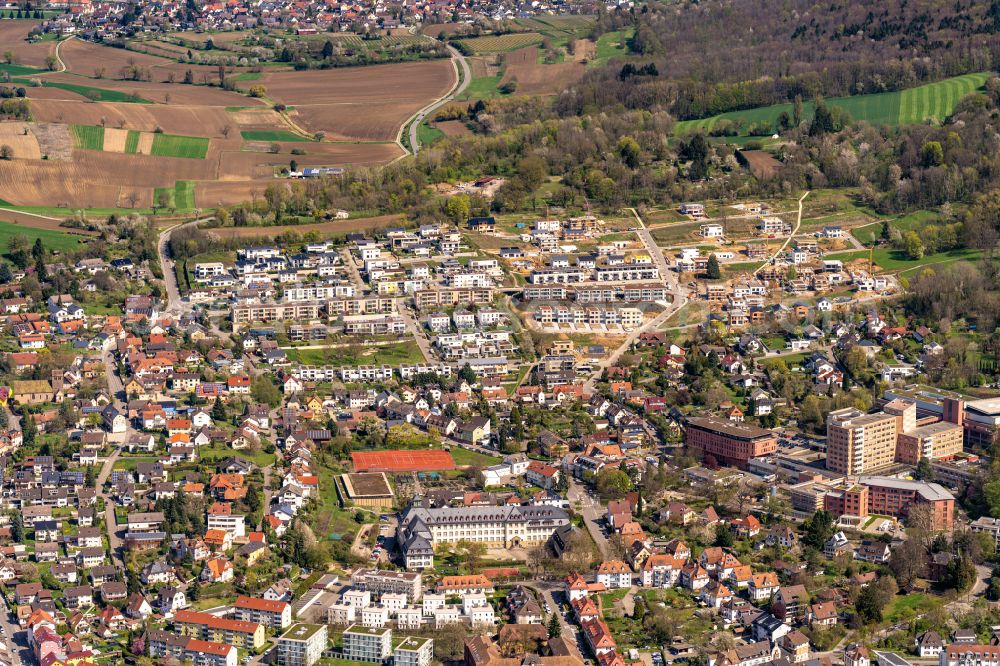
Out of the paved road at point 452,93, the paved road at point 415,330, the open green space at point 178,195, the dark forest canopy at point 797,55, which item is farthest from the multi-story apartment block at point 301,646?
the dark forest canopy at point 797,55

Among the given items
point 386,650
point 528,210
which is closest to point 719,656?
point 386,650

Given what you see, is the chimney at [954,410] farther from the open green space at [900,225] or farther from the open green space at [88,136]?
the open green space at [88,136]

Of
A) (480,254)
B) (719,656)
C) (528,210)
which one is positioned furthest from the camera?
(528,210)

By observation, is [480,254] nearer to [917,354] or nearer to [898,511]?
[917,354]

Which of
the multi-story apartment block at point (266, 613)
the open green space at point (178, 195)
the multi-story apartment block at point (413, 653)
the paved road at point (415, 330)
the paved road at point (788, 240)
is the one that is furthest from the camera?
the open green space at point (178, 195)

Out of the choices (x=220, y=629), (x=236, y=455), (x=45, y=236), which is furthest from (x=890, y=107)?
(x=220, y=629)

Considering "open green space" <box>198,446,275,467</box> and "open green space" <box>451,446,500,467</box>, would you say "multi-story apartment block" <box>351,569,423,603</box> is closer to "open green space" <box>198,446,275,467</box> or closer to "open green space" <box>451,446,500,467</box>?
"open green space" <box>198,446,275,467</box>
